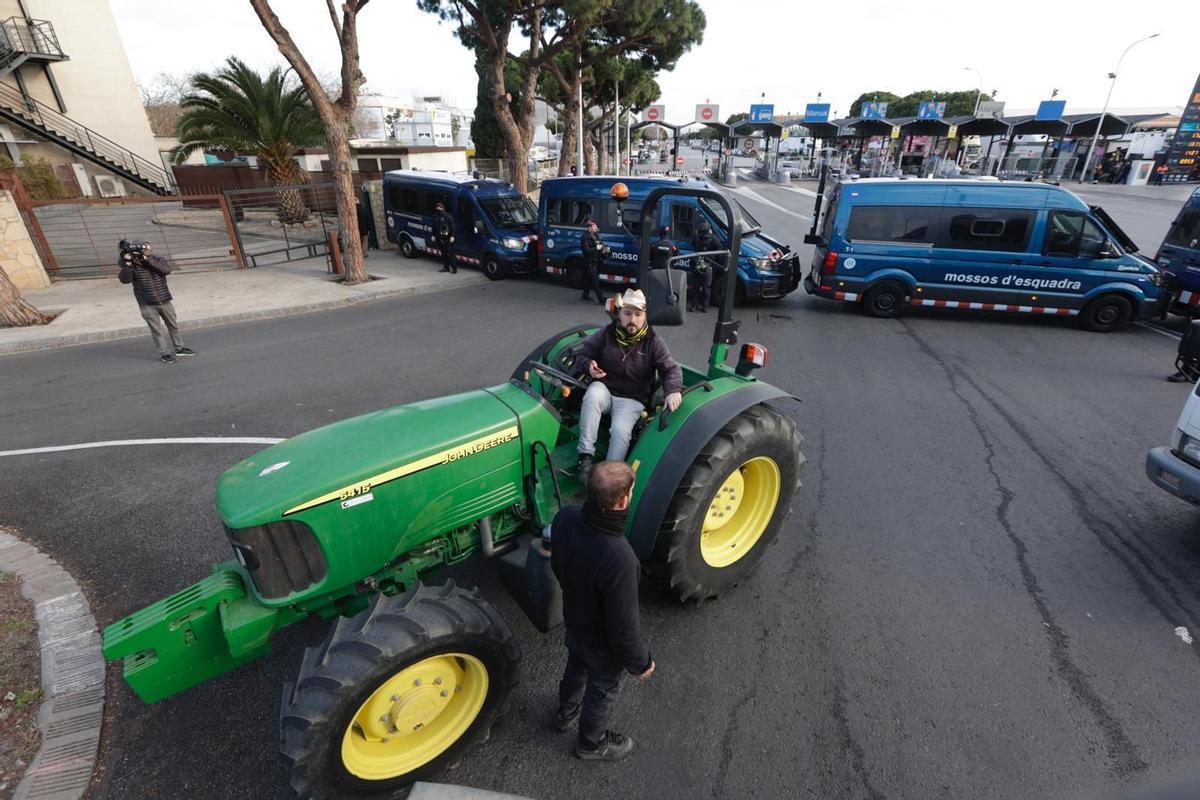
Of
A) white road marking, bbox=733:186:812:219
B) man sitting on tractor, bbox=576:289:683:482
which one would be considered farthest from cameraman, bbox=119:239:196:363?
white road marking, bbox=733:186:812:219

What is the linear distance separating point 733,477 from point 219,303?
11368mm

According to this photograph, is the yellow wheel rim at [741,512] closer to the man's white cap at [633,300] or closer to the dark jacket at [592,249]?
the man's white cap at [633,300]

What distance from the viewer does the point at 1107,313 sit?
8.88 metres

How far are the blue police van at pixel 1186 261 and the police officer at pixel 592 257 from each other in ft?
30.1

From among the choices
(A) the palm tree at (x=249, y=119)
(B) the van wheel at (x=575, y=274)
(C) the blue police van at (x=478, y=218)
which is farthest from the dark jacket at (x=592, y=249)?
(A) the palm tree at (x=249, y=119)

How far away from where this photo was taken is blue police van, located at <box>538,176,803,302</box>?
10.1 m

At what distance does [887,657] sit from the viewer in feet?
10.6

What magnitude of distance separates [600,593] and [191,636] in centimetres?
179

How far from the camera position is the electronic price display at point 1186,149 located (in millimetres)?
29531

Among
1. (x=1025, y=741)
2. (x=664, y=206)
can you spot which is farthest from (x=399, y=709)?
(x=664, y=206)

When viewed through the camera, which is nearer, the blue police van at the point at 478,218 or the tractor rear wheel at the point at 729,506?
the tractor rear wheel at the point at 729,506

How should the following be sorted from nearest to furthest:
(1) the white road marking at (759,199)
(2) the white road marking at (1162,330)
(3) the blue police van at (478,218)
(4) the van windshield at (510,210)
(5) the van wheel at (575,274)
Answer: (2) the white road marking at (1162,330) < (5) the van wheel at (575,274) < (3) the blue police van at (478,218) < (4) the van windshield at (510,210) < (1) the white road marking at (759,199)

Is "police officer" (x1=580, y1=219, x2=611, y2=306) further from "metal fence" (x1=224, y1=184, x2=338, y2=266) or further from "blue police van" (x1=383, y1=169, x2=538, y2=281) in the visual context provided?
"metal fence" (x1=224, y1=184, x2=338, y2=266)

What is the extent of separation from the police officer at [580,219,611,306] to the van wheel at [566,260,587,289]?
75cm
